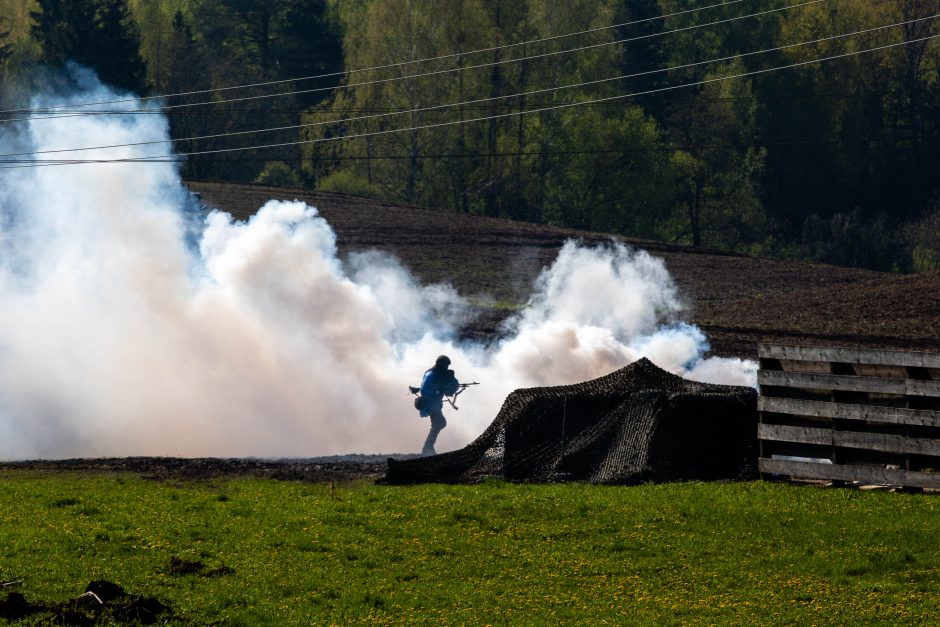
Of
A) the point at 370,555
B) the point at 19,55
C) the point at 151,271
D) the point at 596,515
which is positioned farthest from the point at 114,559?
the point at 19,55

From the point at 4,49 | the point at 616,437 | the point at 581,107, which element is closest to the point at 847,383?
the point at 616,437

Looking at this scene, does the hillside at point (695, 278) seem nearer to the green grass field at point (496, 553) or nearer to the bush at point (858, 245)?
the bush at point (858, 245)

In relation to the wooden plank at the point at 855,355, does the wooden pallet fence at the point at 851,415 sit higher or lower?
lower

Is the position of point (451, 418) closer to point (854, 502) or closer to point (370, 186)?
point (854, 502)

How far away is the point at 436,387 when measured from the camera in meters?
25.5

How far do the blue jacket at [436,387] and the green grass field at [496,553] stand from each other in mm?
7302

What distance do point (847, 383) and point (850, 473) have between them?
1107 millimetres

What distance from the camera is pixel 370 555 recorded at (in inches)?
555

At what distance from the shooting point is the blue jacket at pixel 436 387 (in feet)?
83.3

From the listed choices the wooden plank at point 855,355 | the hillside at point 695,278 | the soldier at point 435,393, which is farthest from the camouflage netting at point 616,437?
the hillside at point 695,278

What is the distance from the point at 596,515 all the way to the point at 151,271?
17.5m

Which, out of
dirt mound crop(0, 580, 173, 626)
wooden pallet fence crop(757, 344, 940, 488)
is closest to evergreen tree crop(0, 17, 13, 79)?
wooden pallet fence crop(757, 344, 940, 488)

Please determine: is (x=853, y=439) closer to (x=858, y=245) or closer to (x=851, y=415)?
(x=851, y=415)

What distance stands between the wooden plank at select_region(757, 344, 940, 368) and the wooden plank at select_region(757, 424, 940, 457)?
90 centimetres
